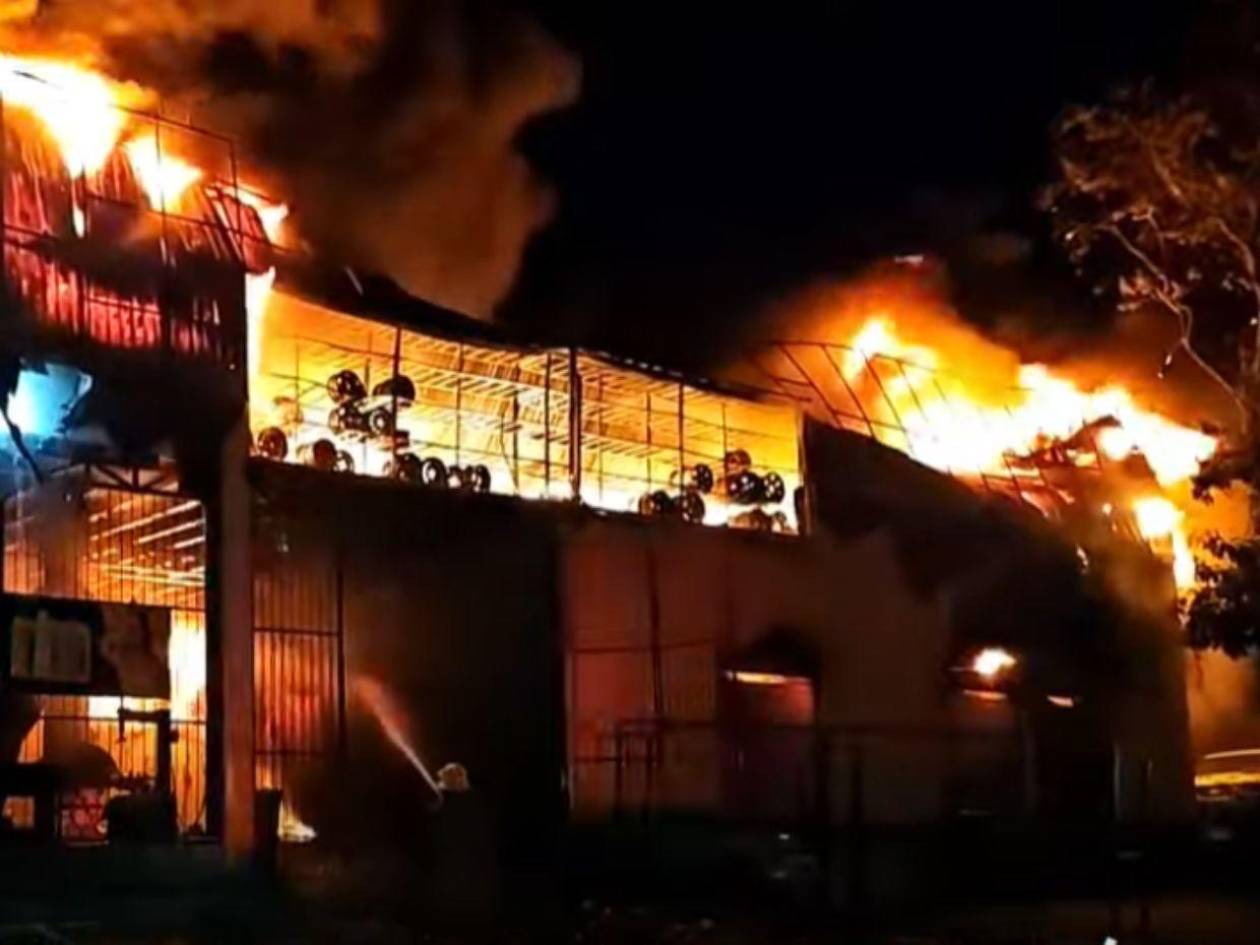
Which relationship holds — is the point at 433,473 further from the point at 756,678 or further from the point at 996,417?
the point at 996,417

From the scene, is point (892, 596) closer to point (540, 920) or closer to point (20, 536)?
point (540, 920)

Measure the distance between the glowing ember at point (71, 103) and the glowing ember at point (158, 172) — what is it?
10.6 inches

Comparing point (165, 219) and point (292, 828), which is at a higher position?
point (165, 219)

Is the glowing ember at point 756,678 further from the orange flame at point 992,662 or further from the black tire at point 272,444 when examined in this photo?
the black tire at point 272,444

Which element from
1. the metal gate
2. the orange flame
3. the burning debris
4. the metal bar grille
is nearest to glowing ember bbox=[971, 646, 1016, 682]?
the orange flame

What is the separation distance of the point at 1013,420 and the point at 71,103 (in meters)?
17.6

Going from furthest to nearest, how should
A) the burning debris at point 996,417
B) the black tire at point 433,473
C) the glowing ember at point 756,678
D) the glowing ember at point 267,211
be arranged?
the burning debris at point 996,417, the glowing ember at point 756,678, the black tire at point 433,473, the glowing ember at point 267,211

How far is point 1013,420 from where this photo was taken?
31.3 metres

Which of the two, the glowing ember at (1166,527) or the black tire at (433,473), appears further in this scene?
the glowing ember at (1166,527)

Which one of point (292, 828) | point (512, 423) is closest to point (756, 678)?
point (512, 423)

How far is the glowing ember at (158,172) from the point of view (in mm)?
17547

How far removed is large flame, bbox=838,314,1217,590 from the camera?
97.8 ft

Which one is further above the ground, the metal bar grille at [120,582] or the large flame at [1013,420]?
the large flame at [1013,420]

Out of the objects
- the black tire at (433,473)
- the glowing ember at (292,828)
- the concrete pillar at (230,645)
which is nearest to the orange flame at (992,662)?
the black tire at (433,473)
